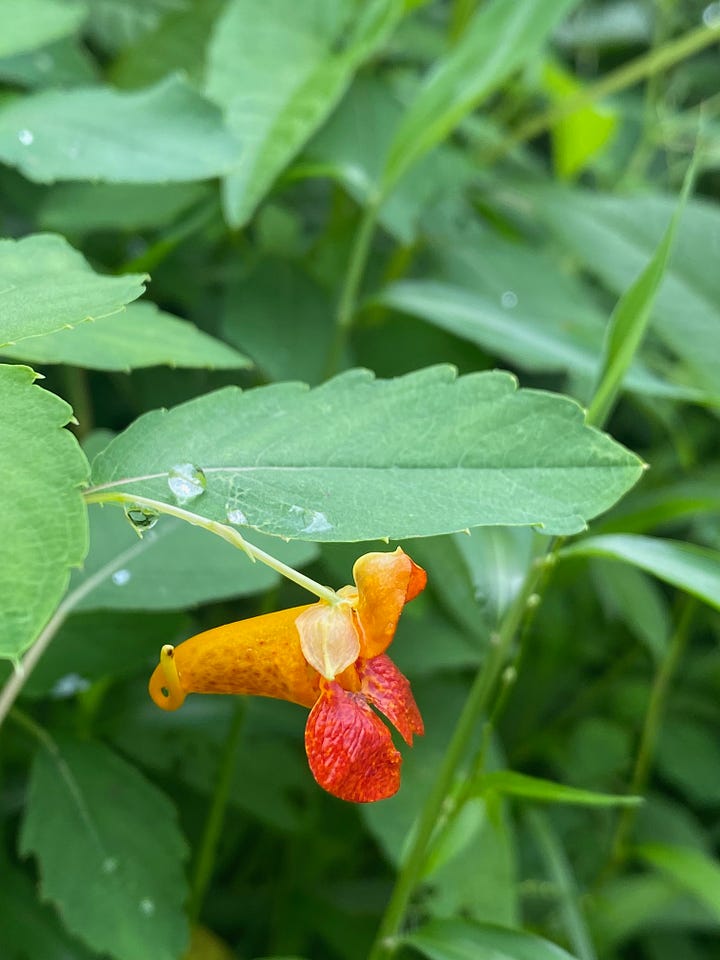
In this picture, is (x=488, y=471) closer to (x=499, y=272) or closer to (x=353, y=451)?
(x=353, y=451)

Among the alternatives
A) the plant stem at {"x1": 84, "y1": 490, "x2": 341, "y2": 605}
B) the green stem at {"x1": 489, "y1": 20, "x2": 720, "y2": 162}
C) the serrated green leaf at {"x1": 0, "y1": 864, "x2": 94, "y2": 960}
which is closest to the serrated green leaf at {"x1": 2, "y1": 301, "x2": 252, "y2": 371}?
the plant stem at {"x1": 84, "y1": 490, "x2": 341, "y2": 605}

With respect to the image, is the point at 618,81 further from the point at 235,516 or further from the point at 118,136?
the point at 235,516

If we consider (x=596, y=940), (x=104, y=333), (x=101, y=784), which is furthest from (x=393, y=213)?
(x=596, y=940)

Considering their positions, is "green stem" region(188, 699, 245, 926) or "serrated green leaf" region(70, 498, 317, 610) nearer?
"serrated green leaf" region(70, 498, 317, 610)

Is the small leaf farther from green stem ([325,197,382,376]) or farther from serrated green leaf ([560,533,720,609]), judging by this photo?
serrated green leaf ([560,533,720,609])

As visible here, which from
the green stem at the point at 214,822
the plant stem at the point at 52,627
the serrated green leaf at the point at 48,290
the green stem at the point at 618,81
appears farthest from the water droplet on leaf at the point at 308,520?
the green stem at the point at 618,81

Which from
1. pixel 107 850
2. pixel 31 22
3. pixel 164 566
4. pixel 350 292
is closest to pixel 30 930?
pixel 107 850
